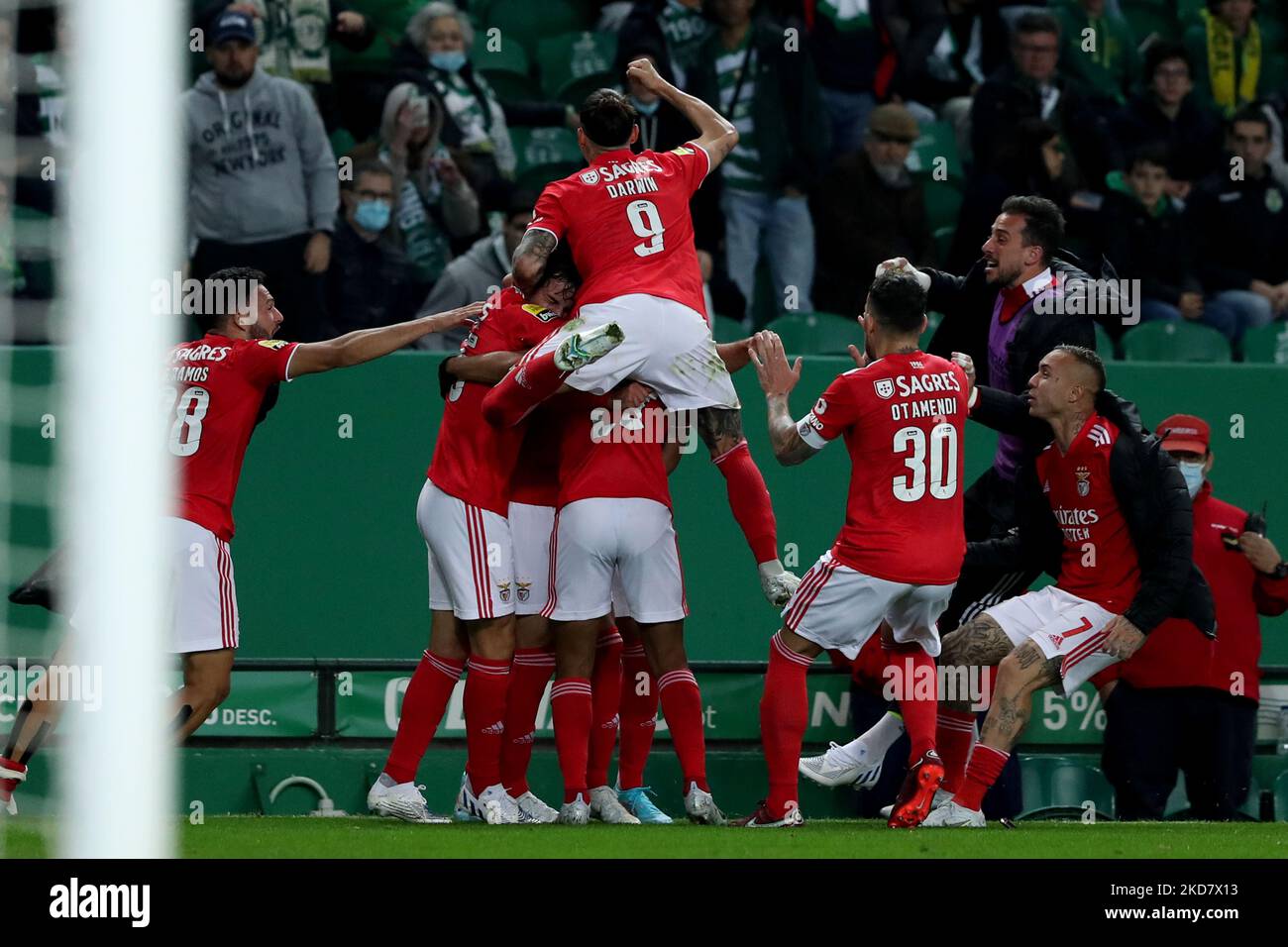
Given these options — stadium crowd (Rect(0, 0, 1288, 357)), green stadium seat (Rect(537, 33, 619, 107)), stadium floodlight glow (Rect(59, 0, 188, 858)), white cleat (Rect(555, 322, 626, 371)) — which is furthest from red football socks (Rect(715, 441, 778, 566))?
green stadium seat (Rect(537, 33, 619, 107))

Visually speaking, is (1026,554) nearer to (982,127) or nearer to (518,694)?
(518,694)

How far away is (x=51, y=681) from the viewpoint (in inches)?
263

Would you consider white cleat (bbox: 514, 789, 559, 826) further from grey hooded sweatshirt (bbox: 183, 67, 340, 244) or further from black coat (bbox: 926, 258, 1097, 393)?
grey hooded sweatshirt (bbox: 183, 67, 340, 244)

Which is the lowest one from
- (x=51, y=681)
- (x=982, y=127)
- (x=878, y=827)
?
(x=878, y=827)

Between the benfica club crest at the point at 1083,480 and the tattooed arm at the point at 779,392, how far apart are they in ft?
3.23

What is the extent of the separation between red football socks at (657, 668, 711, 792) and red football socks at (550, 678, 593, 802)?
27cm

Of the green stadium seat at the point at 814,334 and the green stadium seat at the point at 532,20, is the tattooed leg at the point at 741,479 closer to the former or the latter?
the green stadium seat at the point at 814,334

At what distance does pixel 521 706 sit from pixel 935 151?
5.06 metres

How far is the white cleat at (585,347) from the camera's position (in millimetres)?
6484

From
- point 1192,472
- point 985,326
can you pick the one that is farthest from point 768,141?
point 1192,472

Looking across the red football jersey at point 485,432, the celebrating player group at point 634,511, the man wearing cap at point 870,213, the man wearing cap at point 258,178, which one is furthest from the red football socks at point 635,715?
the man wearing cap at point 870,213

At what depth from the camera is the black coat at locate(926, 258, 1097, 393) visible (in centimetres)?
748
